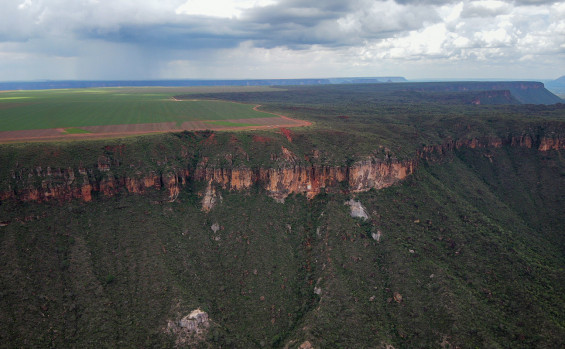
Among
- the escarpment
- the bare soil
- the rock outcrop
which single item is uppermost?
the bare soil

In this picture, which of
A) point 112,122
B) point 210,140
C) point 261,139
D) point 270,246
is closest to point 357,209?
point 270,246

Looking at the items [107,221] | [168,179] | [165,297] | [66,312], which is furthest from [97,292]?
[168,179]

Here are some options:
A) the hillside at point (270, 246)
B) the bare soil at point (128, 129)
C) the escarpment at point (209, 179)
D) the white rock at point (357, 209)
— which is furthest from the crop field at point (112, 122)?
the white rock at point (357, 209)

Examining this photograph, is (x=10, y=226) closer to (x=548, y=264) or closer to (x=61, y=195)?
(x=61, y=195)

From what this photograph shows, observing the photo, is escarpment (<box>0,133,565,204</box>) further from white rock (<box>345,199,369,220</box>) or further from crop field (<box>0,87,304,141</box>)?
crop field (<box>0,87,304,141</box>)

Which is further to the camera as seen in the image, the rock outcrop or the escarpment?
the escarpment

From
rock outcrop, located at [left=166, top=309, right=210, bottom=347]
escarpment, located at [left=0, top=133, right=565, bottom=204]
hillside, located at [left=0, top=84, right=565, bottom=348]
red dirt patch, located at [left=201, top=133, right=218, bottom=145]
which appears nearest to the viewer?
rock outcrop, located at [left=166, top=309, right=210, bottom=347]

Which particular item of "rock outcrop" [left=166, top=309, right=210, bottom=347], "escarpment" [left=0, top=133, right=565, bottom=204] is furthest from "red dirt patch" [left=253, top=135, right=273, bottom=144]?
"rock outcrop" [left=166, top=309, right=210, bottom=347]
